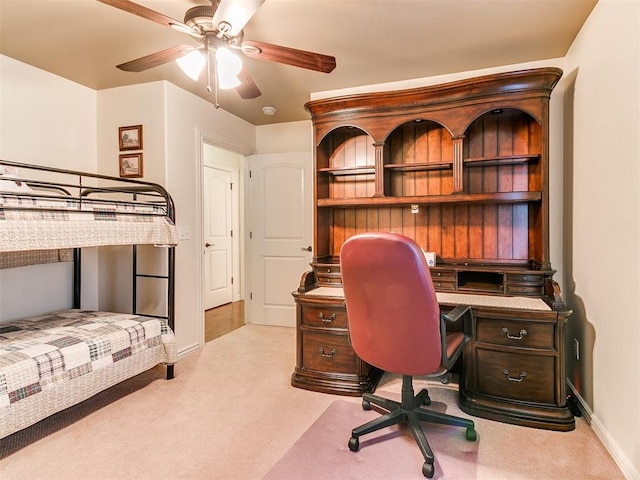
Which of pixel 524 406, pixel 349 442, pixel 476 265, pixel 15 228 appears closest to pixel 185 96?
pixel 15 228

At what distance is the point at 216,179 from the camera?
5281 mm

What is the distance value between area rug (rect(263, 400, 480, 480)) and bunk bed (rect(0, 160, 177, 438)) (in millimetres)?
1229

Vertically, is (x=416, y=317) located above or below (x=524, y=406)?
above

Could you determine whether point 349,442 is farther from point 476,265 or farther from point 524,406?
point 476,265

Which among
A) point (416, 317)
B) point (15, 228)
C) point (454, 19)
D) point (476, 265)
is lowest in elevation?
point (416, 317)

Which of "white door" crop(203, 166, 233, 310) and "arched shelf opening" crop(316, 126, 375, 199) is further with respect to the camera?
"white door" crop(203, 166, 233, 310)

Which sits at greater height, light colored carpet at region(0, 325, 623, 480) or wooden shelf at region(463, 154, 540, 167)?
wooden shelf at region(463, 154, 540, 167)

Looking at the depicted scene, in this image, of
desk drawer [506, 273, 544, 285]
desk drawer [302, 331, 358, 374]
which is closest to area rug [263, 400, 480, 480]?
desk drawer [302, 331, 358, 374]

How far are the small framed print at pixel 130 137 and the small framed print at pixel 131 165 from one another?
0.07 metres

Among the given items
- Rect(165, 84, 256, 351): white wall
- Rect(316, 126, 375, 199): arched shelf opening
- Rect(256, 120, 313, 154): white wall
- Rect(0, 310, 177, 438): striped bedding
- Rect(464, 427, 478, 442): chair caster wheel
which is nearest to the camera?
Rect(0, 310, 177, 438): striped bedding

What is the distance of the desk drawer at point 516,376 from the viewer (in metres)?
2.12

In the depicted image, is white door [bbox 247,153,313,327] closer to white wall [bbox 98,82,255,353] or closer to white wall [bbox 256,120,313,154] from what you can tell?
white wall [bbox 256,120,313,154]

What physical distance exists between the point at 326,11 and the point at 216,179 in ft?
11.6

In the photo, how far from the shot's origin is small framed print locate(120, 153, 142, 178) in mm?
3232
